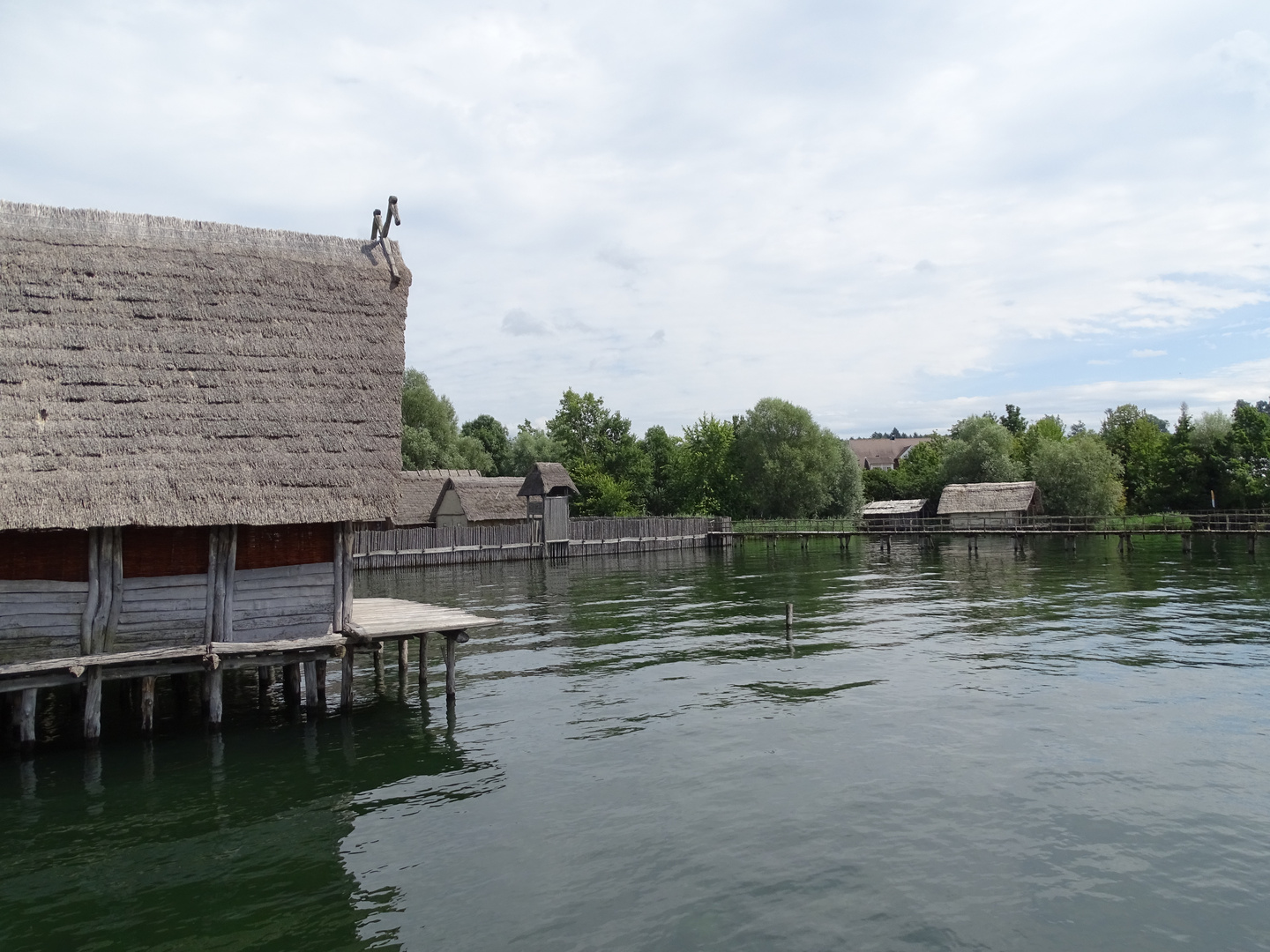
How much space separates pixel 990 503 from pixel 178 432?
5627 centimetres

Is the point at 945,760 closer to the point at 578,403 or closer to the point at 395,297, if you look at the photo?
the point at 395,297

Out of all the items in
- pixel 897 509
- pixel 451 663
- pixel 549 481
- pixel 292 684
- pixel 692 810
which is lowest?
pixel 692 810

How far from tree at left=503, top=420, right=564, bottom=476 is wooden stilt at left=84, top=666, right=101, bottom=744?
65.8 metres

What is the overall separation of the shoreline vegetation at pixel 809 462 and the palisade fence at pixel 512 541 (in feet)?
44.1

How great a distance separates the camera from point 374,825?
10828mm

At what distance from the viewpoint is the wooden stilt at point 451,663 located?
15906mm

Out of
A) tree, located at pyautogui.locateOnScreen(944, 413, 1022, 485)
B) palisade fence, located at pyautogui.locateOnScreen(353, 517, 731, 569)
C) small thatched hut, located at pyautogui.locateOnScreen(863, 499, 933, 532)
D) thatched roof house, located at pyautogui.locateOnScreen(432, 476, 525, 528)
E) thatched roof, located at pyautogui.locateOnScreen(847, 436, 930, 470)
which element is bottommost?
palisade fence, located at pyautogui.locateOnScreen(353, 517, 731, 569)

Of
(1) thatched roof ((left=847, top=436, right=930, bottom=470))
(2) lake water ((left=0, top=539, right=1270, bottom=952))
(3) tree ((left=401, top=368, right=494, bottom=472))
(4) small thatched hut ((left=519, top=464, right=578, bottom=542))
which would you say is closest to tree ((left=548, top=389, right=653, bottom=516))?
(3) tree ((left=401, top=368, right=494, bottom=472))

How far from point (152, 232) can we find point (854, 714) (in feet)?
49.3

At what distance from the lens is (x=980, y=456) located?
237ft

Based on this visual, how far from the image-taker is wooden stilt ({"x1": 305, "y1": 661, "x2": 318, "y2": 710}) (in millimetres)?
15320

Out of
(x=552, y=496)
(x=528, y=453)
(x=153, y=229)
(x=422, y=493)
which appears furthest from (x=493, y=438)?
(x=153, y=229)

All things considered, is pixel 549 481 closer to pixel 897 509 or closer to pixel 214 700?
pixel 897 509

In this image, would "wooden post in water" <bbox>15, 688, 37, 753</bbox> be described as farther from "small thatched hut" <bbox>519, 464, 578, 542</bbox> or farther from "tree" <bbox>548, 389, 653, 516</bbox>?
"tree" <bbox>548, 389, 653, 516</bbox>
